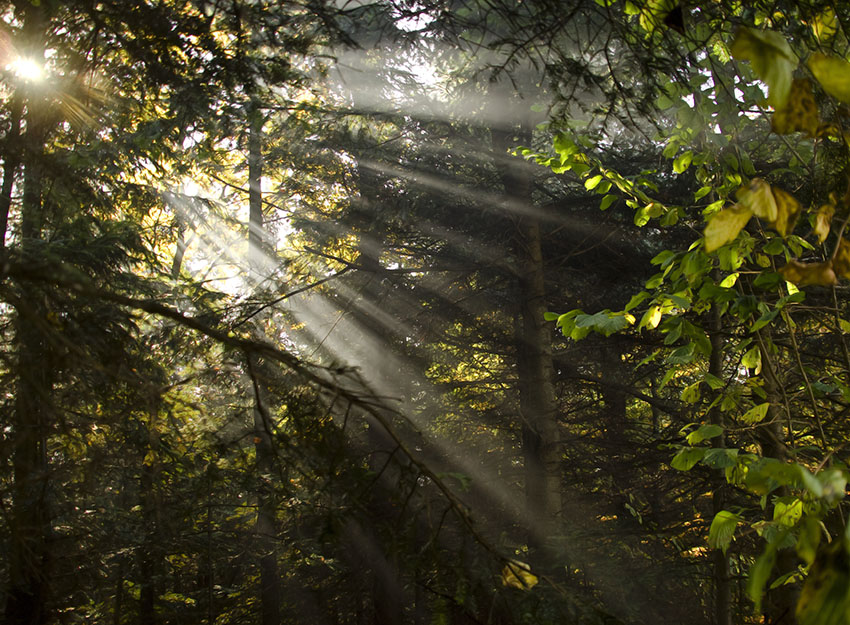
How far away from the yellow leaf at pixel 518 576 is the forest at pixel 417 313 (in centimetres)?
2

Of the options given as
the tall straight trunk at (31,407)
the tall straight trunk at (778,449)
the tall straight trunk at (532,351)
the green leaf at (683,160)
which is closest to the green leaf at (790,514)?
the tall straight trunk at (778,449)

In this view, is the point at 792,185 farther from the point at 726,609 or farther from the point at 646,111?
the point at 726,609

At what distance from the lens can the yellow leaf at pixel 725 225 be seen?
2.91 ft

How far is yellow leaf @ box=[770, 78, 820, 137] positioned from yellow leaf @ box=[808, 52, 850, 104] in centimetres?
6

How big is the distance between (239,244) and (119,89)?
1118 cm

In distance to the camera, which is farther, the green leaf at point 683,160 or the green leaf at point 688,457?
the green leaf at point 683,160

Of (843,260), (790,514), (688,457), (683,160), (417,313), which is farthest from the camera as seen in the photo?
(417,313)

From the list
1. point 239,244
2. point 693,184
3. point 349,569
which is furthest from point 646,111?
point 239,244

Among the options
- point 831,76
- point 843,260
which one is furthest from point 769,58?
point 843,260

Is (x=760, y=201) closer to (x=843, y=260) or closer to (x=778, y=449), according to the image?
(x=843, y=260)

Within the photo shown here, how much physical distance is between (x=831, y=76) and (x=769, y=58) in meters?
0.12

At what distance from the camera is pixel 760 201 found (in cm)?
83

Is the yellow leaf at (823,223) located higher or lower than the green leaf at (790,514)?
higher

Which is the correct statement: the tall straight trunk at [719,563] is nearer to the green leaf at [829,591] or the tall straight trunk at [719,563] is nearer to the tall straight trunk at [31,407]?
the green leaf at [829,591]
